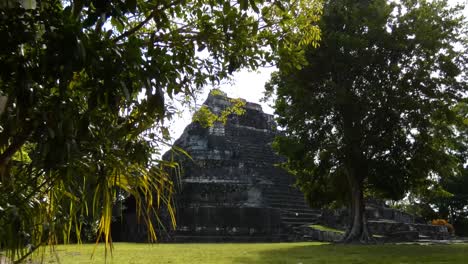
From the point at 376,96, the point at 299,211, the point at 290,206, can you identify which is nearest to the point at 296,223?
the point at 299,211

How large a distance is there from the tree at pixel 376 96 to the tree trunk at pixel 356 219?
3 centimetres

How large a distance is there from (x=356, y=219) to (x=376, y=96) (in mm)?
3792

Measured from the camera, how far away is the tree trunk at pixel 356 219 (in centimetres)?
1404

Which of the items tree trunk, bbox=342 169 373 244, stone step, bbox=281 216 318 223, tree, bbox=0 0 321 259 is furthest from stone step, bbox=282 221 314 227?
tree, bbox=0 0 321 259

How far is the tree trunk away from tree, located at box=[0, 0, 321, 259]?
11.2 m

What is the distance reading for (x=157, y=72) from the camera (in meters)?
1.94

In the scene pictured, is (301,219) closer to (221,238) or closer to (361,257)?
(221,238)

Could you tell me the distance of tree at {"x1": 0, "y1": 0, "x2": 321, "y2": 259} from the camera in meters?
1.68

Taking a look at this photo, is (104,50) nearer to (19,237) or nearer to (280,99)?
(19,237)

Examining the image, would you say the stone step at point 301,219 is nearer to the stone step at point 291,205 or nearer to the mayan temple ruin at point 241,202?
the mayan temple ruin at point 241,202

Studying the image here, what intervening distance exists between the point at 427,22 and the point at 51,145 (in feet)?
45.8

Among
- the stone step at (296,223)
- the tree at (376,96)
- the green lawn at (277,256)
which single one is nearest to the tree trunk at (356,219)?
the tree at (376,96)

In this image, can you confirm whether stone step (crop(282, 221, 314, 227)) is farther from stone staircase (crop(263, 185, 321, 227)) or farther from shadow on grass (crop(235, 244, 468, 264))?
shadow on grass (crop(235, 244, 468, 264))

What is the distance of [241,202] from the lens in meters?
18.0
